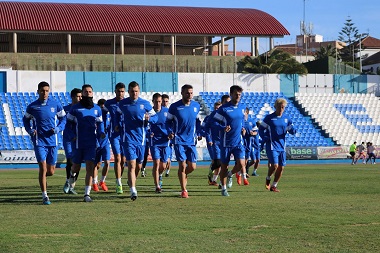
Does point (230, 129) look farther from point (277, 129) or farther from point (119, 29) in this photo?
point (119, 29)

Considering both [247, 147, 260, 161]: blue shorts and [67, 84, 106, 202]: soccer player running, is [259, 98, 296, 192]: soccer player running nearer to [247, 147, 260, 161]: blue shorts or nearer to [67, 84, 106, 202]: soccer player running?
[67, 84, 106, 202]: soccer player running

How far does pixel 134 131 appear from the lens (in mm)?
15672

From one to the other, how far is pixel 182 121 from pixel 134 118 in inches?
56.9

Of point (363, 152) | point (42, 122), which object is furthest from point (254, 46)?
point (42, 122)

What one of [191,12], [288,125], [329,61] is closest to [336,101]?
[329,61]

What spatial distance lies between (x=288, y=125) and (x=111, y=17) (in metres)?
42.5

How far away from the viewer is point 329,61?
6144cm

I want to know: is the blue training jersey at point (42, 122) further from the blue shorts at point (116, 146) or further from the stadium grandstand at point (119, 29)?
the stadium grandstand at point (119, 29)

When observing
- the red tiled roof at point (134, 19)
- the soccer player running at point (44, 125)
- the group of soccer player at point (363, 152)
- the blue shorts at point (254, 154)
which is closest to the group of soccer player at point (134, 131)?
the soccer player running at point (44, 125)

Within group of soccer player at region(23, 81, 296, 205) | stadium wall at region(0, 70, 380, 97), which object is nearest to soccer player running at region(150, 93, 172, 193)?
group of soccer player at region(23, 81, 296, 205)

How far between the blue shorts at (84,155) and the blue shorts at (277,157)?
15.9 ft

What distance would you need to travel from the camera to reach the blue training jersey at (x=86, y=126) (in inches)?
613

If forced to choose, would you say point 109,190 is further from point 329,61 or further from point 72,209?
point 329,61

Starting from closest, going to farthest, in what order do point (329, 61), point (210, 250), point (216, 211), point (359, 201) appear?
1. point (210, 250)
2. point (216, 211)
3. point (359, 201)
4. point (329, 61)
